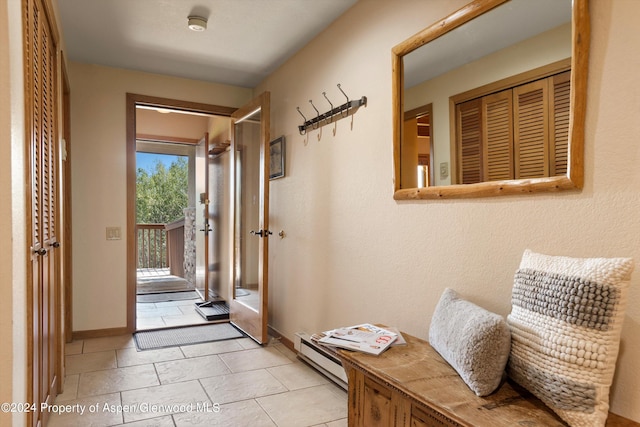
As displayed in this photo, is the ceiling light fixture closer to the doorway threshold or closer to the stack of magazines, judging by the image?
the stack of magazines

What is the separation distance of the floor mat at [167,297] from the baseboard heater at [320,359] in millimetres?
2799

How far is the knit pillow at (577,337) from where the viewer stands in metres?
1.07

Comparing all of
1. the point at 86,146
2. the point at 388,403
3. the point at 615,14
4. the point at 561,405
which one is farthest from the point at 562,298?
the point at 86,146

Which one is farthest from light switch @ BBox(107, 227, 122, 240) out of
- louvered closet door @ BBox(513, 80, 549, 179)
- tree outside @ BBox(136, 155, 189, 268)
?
tree outside @ BBox(136, 155, 189, 268)

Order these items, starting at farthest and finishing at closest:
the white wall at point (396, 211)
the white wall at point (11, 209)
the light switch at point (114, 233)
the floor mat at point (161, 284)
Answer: the floor mat at point (161, 284) → the light switch at point (114, 233) → the white wall at point (396, 211) → the white wall at point (11, 209)

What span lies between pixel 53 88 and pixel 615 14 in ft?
8.78

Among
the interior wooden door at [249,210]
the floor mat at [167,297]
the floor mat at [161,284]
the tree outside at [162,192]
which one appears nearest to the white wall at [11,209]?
the interior wooden door at [249,210]

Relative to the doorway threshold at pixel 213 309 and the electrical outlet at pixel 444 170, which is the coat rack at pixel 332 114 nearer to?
the electrical outlet at pixel 444 170

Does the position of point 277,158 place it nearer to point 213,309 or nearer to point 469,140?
point 213,309

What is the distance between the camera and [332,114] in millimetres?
2799

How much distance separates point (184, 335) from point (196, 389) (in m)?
1.26

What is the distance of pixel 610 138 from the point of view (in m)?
1.25

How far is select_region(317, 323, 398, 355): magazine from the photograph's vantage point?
1.70m

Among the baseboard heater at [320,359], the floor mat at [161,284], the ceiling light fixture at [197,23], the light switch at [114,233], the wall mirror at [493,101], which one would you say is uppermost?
the ceiling light fixture at [197,23]
